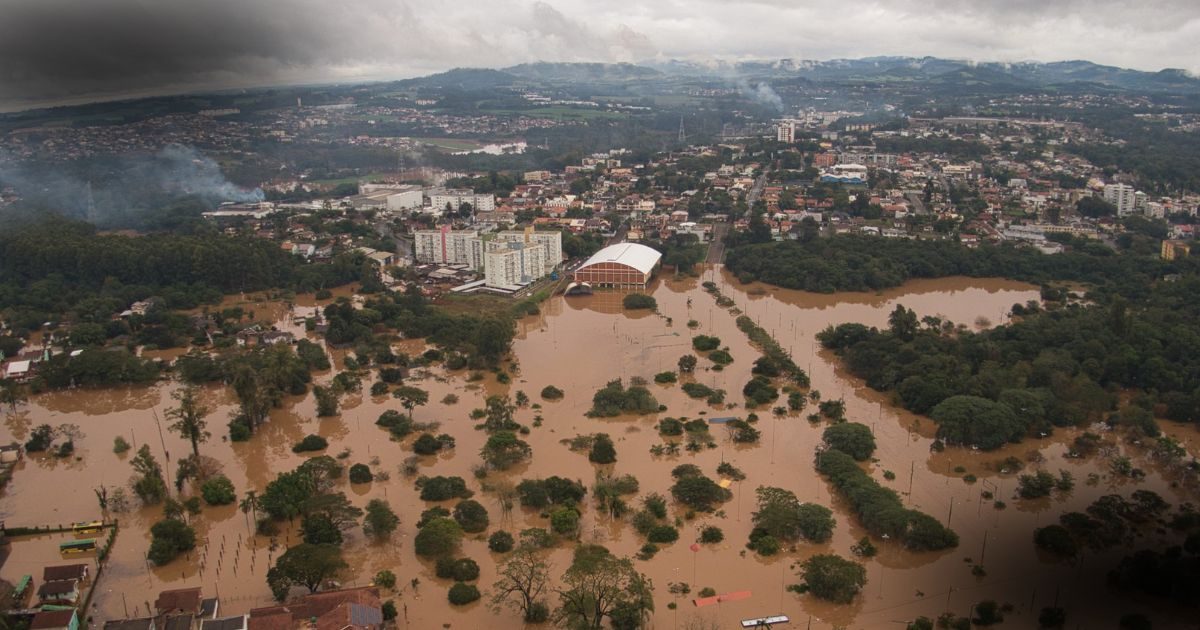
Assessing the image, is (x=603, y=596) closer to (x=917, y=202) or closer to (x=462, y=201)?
(x=462, y=201)

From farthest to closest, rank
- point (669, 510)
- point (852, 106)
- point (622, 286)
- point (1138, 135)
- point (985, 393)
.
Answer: point (852, 106) → point (1138, 135) → point (622, 286) → point (985, 393) → point (669, 510)

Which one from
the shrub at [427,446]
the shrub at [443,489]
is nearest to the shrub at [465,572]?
the shrub at [443,489]

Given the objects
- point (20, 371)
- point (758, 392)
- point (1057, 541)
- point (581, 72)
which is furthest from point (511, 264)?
point (581, 72)

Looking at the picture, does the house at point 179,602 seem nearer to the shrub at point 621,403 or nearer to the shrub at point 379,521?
the shrub at point 379,521

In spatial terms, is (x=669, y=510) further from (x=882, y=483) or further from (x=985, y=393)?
(x=985, y=393)

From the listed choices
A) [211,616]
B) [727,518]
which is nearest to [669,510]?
[727,518]

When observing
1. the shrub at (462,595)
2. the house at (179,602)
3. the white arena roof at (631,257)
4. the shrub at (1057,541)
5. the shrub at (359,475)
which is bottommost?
the shrub at (462,595)
